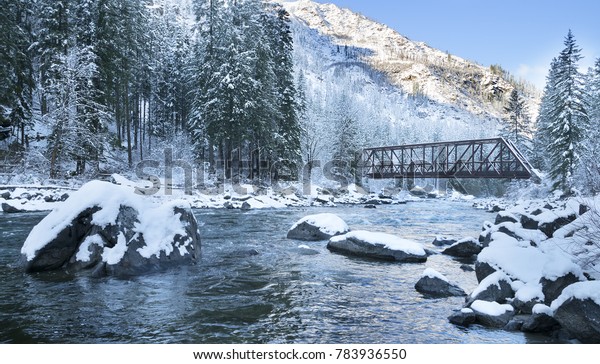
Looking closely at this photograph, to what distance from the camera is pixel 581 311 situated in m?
4.63

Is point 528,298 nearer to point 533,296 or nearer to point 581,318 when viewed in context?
point 533,296

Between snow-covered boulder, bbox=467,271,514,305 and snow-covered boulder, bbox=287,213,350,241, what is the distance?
6719 mm

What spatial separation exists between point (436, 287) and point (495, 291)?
1072 millimetres

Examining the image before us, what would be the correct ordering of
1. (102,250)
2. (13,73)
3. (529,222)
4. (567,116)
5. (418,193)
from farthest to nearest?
(418,193) → (13,73) → (567,116) → (529,222) → (102,250)

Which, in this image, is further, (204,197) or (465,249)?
(204,197)

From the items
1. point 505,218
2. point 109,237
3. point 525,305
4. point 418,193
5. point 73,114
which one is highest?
point 73,114

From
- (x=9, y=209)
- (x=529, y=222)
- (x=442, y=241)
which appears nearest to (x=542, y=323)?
(x=442, y=241)

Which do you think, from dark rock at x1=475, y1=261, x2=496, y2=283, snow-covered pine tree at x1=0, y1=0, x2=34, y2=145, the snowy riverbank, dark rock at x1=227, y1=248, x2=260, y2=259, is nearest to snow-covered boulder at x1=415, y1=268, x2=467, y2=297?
dark rock at x1=475, y1=261, x2=496, y2=283

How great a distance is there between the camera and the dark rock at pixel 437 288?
272 inches

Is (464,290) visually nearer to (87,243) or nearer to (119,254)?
(119,254)

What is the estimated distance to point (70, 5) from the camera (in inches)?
1045

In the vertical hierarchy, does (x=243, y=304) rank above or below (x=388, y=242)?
below

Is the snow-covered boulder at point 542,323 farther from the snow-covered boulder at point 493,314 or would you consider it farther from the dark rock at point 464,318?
the dark rock at point 464,318

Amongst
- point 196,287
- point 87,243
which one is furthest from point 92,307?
point 87,243
